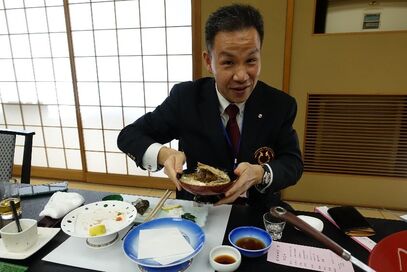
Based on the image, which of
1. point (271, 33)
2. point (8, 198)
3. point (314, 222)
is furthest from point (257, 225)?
point (271, 33)

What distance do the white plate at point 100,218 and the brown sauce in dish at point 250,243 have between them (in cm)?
38

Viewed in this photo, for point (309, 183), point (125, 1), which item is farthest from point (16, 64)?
point (309, 183)

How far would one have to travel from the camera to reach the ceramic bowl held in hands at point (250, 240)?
923 millimetres

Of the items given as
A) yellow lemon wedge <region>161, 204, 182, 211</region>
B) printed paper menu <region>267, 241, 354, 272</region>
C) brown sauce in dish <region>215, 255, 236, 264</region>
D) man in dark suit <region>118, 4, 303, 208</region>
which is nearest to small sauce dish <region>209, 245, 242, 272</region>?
brown sauce in dish <region>215, 255, 236, 264</region>

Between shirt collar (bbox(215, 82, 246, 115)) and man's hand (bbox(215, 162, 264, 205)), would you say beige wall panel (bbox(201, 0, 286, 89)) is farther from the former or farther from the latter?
man's hand (bbox(215, 162, 264, 205))

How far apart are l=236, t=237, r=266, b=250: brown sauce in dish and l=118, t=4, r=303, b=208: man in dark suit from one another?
18cm

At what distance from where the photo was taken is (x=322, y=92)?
2750 mm

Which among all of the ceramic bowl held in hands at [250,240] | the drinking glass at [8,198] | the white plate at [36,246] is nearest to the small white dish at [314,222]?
the ceramic bowl held in hands at [250,240]

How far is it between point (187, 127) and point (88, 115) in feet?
7.68

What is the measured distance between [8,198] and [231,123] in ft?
3.34

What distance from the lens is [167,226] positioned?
3.39ft

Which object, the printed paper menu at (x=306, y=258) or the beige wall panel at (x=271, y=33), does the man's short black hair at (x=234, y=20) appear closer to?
the printed paper menu at (x=306, y=258)

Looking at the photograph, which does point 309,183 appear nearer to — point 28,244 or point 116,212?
point 116,212

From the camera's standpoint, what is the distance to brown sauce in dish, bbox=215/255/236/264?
0.88 metres
